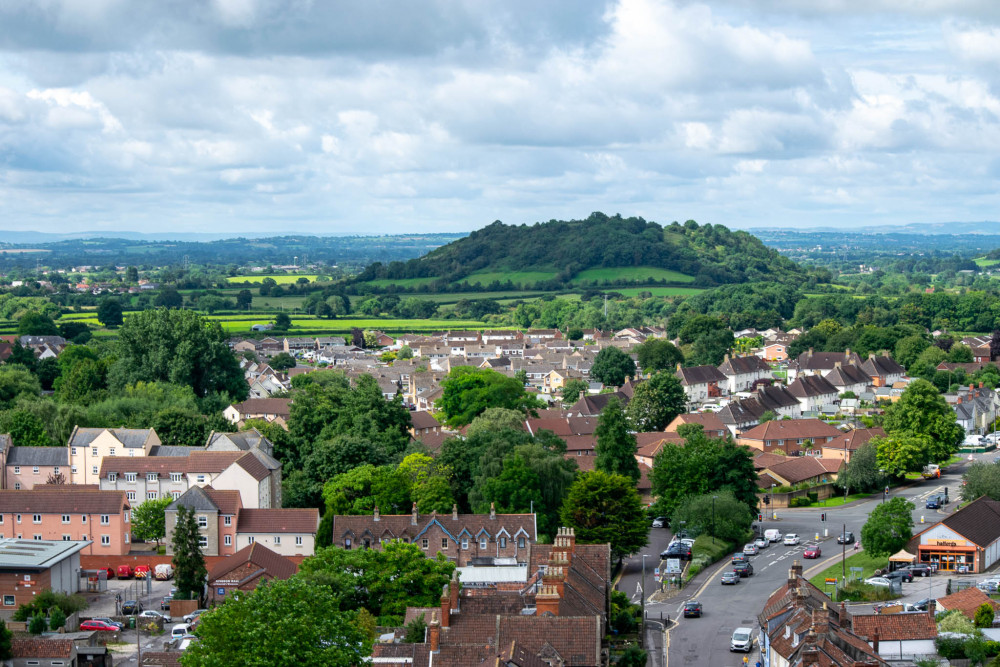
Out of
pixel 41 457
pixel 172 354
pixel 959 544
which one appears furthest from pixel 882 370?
pixel 41 457

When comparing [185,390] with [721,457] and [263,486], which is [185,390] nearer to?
[263,486]

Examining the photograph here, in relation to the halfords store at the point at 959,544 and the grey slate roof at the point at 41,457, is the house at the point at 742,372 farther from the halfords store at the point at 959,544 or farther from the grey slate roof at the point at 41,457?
the grey slate roof at the point at 41,457

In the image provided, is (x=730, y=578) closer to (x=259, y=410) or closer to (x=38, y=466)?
(x=38, y=466)

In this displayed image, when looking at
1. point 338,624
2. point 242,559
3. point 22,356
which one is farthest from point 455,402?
point 338,624

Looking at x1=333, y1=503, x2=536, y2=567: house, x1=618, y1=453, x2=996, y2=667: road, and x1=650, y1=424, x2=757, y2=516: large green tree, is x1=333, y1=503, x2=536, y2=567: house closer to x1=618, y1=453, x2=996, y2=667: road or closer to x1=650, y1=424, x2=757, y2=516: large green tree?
x1=618, y1=453, x2=996, y2=667: road

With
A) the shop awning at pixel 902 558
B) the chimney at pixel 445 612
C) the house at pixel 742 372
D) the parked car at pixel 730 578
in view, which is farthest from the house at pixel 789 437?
the chimney at pixel 445 612

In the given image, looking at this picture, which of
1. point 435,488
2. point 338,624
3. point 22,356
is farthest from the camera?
point 22,356

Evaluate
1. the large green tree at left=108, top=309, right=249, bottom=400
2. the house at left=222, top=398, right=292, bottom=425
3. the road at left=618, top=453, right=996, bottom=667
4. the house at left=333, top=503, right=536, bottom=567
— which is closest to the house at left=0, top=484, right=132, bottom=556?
the house at left=333, top=503, right=536, bottom=567

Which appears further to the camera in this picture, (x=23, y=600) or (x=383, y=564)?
(x=23, y=600)
